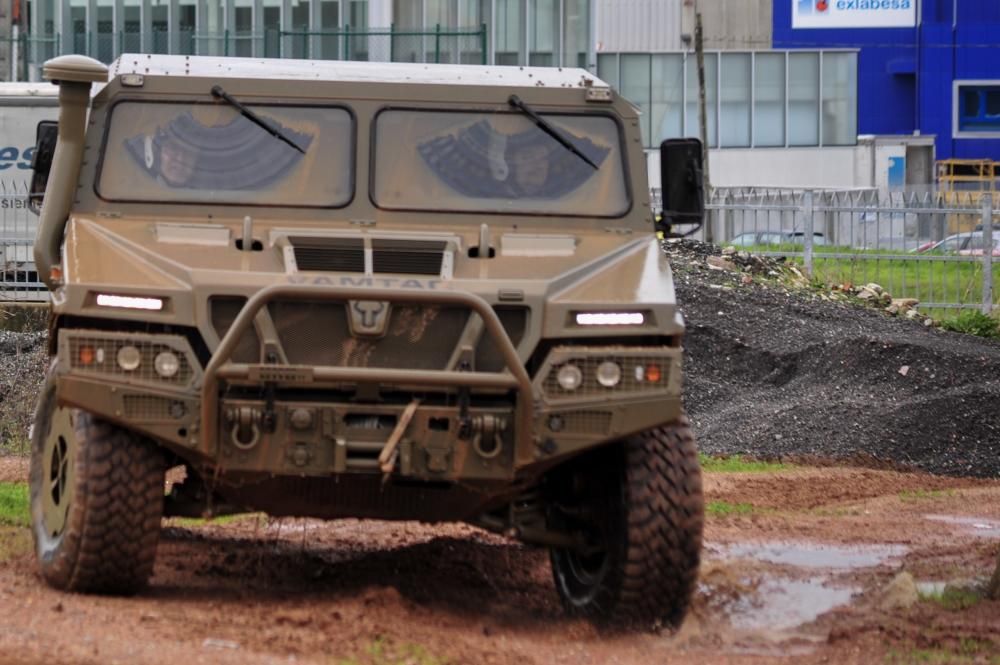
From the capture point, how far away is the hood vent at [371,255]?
7207 millimetres

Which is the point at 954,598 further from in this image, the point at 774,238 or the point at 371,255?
the point at 774,238

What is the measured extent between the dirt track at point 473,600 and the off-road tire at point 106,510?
0.11 m

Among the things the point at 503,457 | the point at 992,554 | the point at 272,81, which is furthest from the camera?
the point at 992,554

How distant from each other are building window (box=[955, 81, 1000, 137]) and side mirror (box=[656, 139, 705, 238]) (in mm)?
48304

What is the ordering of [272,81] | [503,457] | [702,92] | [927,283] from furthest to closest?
[702,92]
[927,283]
[272,81]
[503,457]

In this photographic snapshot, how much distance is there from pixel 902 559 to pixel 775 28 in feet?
140

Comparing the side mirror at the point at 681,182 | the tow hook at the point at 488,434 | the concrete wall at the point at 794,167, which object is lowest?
the tow hook at the point at 488,434

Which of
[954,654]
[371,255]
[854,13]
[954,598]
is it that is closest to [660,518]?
[954,654]

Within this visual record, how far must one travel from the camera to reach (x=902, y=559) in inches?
376

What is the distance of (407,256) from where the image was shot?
24.0 ft

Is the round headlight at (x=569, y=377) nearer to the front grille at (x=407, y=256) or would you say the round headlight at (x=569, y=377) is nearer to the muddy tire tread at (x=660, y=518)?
the muddy tire tread at (x=660, y=518)

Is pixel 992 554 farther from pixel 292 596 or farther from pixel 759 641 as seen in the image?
pixel 292 596

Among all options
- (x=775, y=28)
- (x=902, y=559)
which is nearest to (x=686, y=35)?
(x=775, y=28)

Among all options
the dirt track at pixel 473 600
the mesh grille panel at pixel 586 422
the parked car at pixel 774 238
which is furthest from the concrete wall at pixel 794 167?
the mesh grille panel at pixel 586 422
